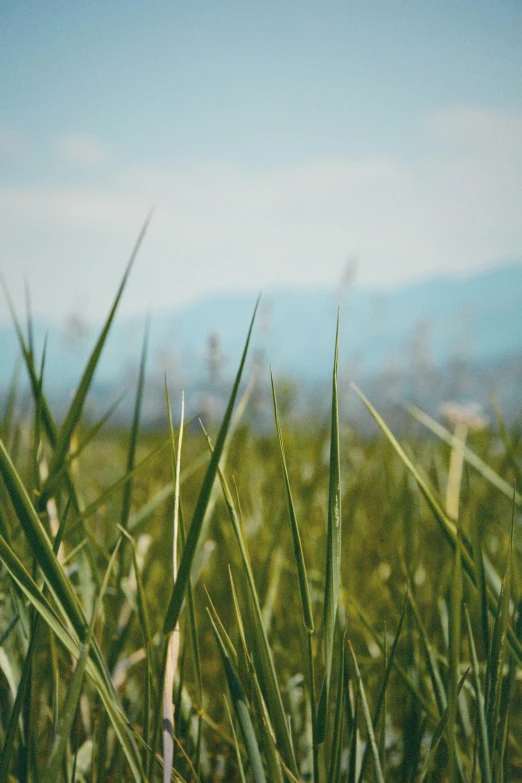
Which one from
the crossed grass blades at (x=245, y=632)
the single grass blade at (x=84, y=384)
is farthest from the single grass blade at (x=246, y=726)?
the single grass blade at (x=84, y=384)

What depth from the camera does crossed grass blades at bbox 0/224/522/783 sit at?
305 millimetres

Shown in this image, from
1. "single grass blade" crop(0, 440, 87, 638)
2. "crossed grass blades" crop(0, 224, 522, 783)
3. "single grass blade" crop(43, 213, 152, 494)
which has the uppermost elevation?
"single grass blade" crop(43, 213, 152, 494)

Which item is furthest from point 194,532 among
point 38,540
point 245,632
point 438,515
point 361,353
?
point 361,353

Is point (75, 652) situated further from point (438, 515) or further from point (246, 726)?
point (438, 515)

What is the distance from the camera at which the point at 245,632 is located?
60cm

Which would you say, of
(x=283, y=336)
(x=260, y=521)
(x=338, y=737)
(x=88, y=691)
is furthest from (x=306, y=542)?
(x=283, y=336)

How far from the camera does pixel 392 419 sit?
2.20m

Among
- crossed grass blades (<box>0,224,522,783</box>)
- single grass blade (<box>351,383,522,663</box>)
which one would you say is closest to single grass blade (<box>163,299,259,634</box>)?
crossed grass blades (<box>0,224,522,783</box>)

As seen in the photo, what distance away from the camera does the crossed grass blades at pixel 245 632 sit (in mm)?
305

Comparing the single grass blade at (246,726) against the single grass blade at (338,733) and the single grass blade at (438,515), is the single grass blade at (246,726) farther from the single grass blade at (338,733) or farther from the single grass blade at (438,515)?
the single grass blade at (438,515)

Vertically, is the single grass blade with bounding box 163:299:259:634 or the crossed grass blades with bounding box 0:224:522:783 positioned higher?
the single grass blade with bounding box 163:299:259:634

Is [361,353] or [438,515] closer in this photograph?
[438,515]

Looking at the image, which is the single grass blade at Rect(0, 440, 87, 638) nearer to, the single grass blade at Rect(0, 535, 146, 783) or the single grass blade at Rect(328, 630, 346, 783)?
the single grass blade at Rect(0, 535, 146, 783)

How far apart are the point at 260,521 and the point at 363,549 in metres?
0.17
